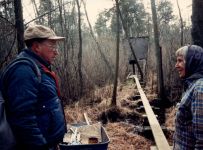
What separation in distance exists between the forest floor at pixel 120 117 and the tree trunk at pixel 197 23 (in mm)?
2940

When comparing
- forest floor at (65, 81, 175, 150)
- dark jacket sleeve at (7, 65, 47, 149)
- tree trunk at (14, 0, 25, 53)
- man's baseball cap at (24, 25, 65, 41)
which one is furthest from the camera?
forest floor at (65, 81, 175, 150)

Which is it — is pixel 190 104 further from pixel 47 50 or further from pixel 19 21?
pixel 19 21

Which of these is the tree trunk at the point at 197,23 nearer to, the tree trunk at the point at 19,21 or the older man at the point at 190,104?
the older man at the point at 190,104

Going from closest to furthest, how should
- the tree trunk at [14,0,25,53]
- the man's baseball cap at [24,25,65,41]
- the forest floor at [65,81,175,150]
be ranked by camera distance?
1. the man's baseball cap at [24,25,65,41]
2. the tree trunk at [14,0,25,53]
3. the forest floor at [65,81,175,150]

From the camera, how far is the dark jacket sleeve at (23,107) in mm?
2828

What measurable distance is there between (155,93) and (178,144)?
1138 cm

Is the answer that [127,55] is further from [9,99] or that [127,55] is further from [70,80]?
[9,99]

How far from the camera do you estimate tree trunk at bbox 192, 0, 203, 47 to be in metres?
5.42

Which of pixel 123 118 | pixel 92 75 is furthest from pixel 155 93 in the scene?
pixel 123 118

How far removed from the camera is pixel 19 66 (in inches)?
115

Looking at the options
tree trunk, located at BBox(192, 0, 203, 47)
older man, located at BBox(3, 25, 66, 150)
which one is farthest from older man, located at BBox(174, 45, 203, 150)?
tree trunk, located at BBox(192, 0, 203, 47)

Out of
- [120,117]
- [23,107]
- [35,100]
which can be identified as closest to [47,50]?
[35,100]

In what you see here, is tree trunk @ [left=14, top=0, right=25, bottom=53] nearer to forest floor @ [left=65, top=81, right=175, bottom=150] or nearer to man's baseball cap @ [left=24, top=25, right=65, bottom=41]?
man's baseball cap @ [left=24, top=25, right=65, bottom=41]

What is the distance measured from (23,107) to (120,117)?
7909 mm
